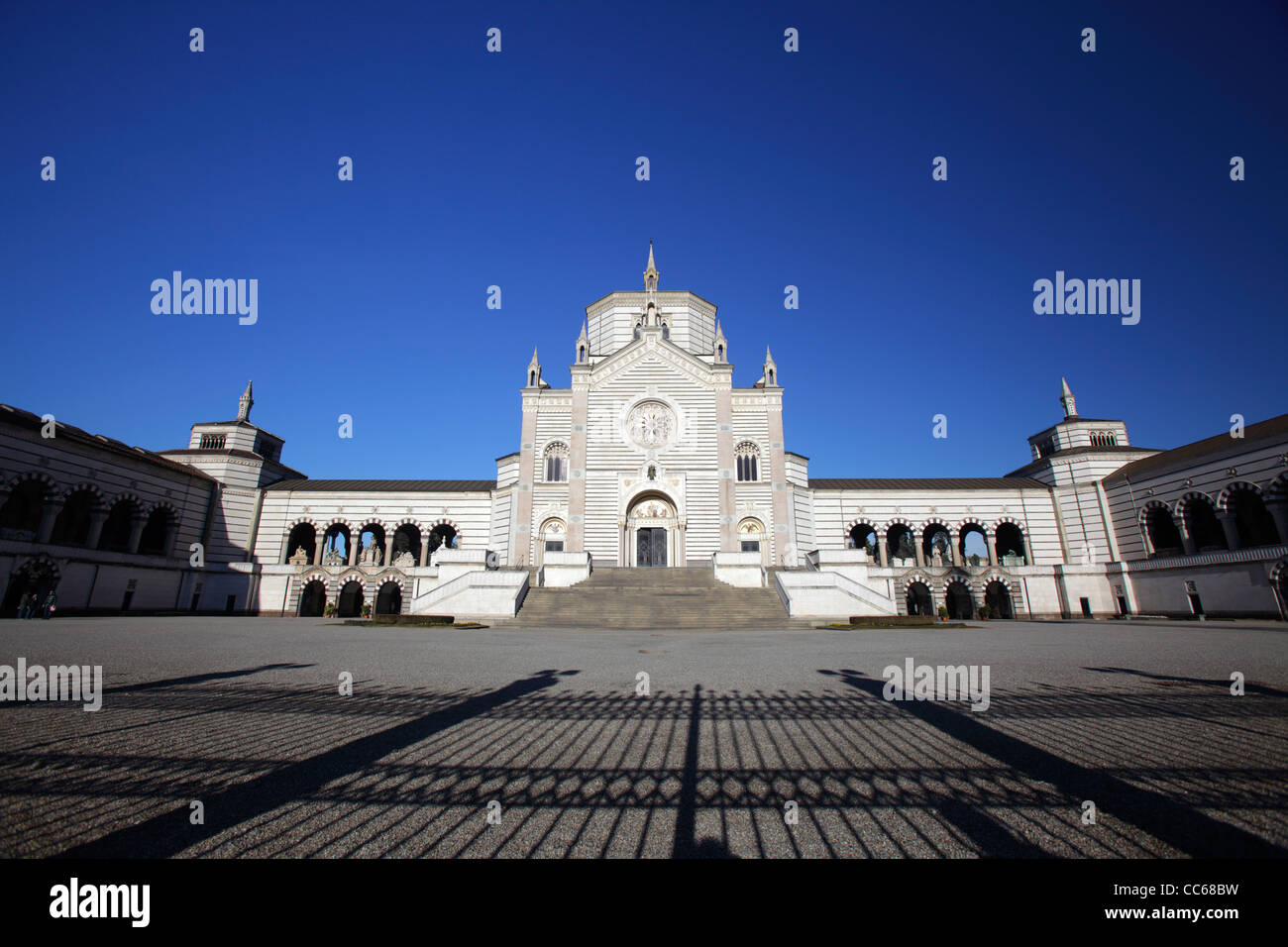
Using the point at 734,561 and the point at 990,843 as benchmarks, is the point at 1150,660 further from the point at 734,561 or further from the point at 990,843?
the point at 734,561

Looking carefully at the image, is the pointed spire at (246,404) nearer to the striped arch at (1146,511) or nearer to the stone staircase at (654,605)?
the stone staircase at (654,605)

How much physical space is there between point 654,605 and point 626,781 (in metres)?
20.2

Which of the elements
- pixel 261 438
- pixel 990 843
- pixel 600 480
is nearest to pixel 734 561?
pixel 600 480

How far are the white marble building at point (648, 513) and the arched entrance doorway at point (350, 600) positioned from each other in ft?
0.59

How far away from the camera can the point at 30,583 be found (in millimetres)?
26891

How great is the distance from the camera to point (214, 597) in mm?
36344

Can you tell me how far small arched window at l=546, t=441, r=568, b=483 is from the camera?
36.4 m

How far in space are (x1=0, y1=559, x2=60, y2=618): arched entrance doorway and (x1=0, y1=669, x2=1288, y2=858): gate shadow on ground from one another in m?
31.1

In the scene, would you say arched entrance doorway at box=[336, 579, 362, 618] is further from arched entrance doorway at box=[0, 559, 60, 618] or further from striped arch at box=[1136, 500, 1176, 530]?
striped arch at box=[1136, 500, 1176, 530]

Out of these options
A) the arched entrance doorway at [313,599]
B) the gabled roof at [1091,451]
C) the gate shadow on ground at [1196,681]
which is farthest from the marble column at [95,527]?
the gabled roof at [1091,451]

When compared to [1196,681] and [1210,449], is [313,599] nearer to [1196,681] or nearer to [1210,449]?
[1196,681]

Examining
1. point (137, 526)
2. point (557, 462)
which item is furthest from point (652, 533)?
point (137, 526)

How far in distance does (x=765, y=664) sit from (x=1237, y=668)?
789 centimetres

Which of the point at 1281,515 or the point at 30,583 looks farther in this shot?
the point at 1281,515
